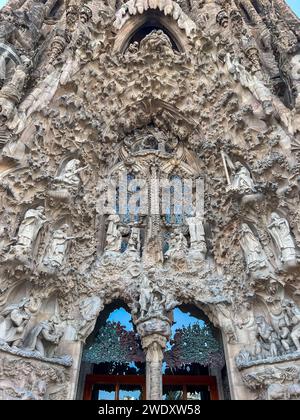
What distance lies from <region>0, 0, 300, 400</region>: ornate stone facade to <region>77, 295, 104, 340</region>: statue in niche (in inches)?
0.9

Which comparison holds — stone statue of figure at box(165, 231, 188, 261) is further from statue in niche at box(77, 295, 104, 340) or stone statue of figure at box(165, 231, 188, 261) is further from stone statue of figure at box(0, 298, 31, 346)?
stone statue of figure at box(0, 298, 31, 346)

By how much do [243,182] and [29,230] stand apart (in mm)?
3837

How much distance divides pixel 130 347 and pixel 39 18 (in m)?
11.2

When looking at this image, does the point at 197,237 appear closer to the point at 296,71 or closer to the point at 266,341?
the point at 266,341

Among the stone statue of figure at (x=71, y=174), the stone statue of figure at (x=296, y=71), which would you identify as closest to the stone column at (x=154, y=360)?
the stone statue of figure at (x=71, y=174)

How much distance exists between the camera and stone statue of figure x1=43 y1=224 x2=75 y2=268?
5727mm

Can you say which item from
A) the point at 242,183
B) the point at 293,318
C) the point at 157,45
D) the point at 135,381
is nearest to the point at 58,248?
the point at 135,381

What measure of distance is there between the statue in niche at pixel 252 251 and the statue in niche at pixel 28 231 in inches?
140

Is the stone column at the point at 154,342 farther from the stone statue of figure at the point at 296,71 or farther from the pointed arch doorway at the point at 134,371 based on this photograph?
the stone statue of figure at the point at 296,71

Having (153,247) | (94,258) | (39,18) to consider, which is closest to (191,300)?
(153,247)

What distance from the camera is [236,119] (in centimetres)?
691

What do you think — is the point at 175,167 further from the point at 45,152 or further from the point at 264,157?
the point at 45,152

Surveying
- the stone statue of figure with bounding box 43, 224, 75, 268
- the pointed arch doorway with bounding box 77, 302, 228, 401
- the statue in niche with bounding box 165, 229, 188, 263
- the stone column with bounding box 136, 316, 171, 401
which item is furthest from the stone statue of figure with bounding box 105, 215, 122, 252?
the stone column with bounding box 136, 316, 171, 401

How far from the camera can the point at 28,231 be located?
5605 millimetres
